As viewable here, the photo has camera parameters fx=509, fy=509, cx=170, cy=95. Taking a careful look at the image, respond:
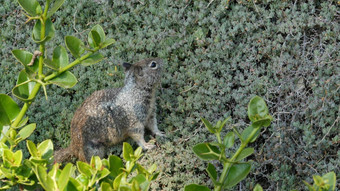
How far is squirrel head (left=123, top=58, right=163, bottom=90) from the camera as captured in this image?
486cm

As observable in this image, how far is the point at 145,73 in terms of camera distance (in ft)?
15.9

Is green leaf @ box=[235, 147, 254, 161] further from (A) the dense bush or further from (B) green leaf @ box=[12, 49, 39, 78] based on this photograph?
(A) the dense bush

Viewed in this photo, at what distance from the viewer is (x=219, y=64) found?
5152mm

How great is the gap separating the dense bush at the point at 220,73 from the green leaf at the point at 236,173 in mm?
2468

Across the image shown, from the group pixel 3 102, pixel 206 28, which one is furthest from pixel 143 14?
pixel 3 102

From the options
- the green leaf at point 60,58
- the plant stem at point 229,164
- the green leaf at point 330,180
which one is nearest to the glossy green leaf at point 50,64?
the green leaf at point 60,58

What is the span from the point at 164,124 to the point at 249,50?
45.5 inches

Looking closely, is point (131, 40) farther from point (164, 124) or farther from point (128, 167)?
point (128, 167)

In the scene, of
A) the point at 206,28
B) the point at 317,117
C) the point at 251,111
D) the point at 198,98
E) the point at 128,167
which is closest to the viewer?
the point at 251,111

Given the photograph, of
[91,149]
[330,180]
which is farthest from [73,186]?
[91,149]

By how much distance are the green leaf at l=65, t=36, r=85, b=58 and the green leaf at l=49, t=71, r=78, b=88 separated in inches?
4.7

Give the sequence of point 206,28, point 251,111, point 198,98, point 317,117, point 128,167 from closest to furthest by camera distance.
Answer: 1. point 251,111
2. point 128,167
3. point 317,117
4. point 198,98
5. point 206,28

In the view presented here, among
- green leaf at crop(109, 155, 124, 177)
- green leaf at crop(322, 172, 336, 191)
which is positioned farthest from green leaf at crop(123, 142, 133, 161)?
green leaf at crop(322, 172, 336, 191)

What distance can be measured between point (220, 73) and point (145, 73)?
0.85 metres
